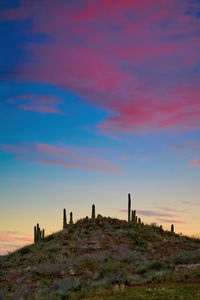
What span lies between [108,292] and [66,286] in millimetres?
6034

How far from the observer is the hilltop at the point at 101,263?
19.8m

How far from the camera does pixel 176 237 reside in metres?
47.2

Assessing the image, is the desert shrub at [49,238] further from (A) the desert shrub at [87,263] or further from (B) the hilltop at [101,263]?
(A) the desert shrub at [87,263]

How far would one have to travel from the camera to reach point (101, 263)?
3048 centimetres

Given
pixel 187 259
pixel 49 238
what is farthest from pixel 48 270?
pixel 49 238

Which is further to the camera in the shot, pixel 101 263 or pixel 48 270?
pixel 101 263

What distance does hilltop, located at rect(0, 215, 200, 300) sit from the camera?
19828 millimetres

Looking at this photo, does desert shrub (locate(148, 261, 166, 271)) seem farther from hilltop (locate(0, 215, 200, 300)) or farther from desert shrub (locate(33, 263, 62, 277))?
desert shrub (locate(33, 263, 62, 277))

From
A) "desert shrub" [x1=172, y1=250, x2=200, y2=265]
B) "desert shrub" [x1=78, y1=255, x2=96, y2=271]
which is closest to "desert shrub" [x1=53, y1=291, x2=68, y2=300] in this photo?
"desert shrub" [x1=78, y1=255, x2=96, y2=271]

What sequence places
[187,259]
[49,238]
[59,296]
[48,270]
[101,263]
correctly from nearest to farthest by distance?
[59,296] → [187,259] → [48,270] → [101,263] → [49,238]

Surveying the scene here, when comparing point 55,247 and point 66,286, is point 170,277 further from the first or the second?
point 55,247

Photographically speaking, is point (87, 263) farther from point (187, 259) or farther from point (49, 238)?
point (49, 238)

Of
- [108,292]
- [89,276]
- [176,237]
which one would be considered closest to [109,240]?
[176,237]

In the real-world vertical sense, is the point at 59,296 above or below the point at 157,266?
below
